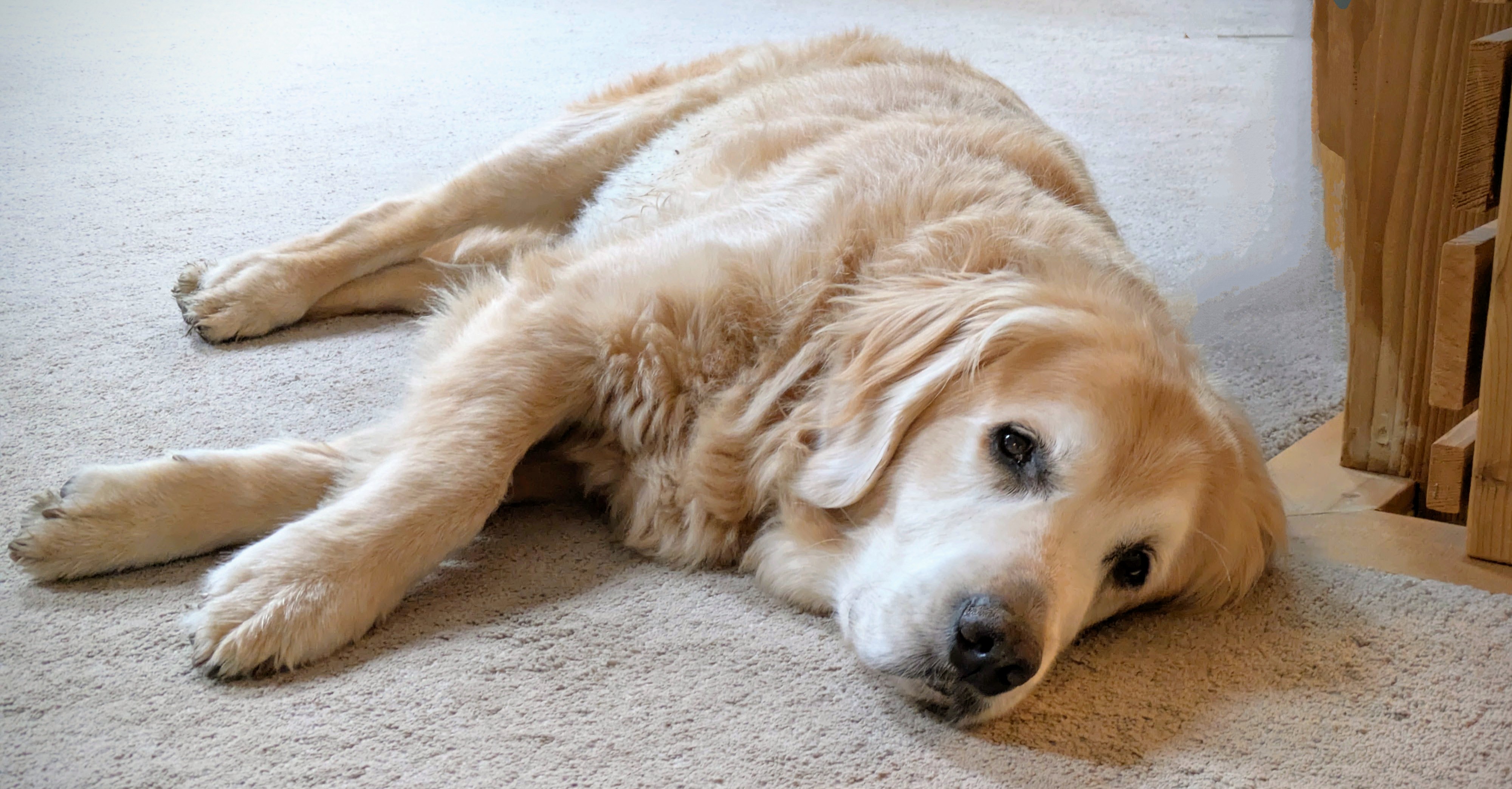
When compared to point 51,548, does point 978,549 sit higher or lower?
lower

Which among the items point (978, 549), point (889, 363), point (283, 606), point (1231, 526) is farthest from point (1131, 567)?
point (283, 606)

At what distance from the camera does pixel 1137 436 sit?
5.30 feet

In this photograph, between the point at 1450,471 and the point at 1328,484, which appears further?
the point at 1328,484

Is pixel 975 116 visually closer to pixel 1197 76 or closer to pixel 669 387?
pixel 669 387

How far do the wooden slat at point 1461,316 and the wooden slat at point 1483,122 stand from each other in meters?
0.07

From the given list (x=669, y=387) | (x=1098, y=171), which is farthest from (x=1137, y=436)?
(x=1098, y=171)

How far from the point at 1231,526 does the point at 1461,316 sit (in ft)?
1.68

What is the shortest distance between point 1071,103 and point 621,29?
2267 millimetres

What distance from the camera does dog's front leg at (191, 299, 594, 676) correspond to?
1471 mm

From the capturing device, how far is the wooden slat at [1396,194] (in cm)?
199

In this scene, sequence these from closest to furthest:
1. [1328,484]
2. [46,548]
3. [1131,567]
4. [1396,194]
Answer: [46,548] < [1131,567] < [1396,194] < [1328,484]

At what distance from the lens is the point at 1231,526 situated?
1.77 m

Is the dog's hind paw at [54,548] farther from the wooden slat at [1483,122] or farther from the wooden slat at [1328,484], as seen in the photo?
the wooden slat at [1483,122]

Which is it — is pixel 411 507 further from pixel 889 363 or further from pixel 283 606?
pixel 889 363
